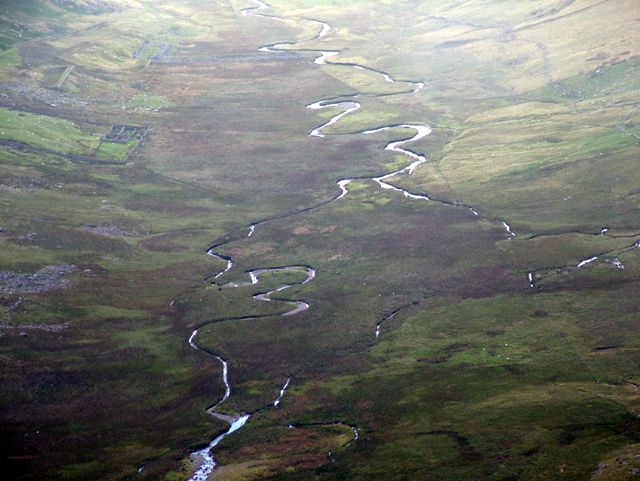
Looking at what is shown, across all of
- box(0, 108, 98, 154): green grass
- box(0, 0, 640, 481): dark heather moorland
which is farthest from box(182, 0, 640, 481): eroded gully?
box(0, 108, 98, 154): green grass

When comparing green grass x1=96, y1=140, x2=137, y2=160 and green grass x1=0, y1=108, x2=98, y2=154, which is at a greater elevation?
green grass x1=0, y1=108, x2=98, y2=154

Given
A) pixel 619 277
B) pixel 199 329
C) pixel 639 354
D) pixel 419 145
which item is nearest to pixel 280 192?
pixel 419 145

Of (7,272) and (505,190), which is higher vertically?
(7,272)

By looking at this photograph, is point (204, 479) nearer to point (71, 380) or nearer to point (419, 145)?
point (71, 380)

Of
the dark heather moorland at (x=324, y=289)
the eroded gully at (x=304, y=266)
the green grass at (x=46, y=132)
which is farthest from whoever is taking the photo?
the green grass at (x=46, y=132)

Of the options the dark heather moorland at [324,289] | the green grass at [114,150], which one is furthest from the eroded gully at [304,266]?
the green grass at [114,150]

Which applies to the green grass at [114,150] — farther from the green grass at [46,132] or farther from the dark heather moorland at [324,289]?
the green grass at [46,132]

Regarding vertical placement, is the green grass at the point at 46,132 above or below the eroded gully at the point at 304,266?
above

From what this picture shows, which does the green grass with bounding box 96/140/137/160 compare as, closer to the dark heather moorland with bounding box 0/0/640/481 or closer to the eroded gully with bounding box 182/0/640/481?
the dark heather moorland with bounding box 0/0/640/481
